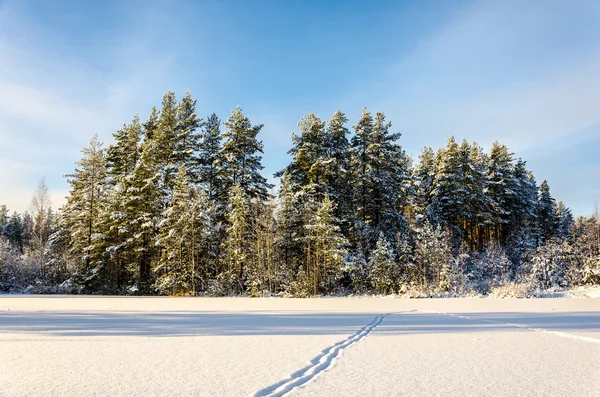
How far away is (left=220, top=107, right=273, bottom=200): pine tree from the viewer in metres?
26.7

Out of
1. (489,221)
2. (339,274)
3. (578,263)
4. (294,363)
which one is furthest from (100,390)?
(489,221)

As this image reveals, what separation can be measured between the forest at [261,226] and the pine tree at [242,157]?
0.09 metres

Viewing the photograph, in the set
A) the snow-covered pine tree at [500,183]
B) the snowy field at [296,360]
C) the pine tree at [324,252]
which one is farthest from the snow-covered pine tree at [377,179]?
the snowy field at [296,360]

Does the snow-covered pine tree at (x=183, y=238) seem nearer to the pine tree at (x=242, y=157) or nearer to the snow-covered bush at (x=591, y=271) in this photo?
the pine tree at (x=242, y=157)

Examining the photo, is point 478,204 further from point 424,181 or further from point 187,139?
point 187,139

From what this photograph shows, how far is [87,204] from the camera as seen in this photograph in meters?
29.3

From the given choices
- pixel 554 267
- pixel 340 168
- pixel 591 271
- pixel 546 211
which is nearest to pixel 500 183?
pixel 546 211

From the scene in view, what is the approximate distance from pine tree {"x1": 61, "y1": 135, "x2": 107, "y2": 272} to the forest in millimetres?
107

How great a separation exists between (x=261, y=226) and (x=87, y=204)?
14.3m

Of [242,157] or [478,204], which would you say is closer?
[242,157]

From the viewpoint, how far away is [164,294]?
25.1m

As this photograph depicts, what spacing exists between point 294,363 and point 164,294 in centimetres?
2279

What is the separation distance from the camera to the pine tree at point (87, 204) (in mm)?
27828

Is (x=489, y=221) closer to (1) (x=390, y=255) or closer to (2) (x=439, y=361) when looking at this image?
(1) (x=390, y=255)
